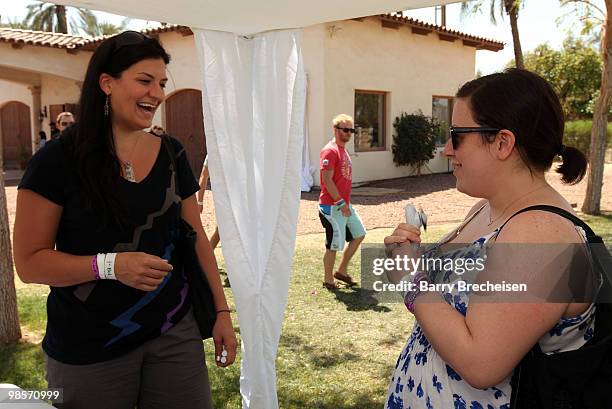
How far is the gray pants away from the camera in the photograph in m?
1.63

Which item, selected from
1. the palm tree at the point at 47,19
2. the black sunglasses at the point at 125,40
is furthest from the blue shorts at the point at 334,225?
the palm tree at the point at 47,19

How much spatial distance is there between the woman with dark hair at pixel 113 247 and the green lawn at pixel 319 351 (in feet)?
4.90

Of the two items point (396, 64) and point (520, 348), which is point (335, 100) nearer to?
point (396, 64)

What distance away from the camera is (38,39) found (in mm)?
14320

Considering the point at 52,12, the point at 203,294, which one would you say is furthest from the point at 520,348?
the point at 52,12

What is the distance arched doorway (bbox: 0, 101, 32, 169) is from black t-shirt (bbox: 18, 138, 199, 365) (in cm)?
2088

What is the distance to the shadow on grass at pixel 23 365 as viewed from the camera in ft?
11.0

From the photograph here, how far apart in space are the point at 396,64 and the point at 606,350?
45.9ft

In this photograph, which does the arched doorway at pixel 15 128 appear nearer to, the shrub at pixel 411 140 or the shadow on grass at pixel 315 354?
the shrub at pixel 411 140

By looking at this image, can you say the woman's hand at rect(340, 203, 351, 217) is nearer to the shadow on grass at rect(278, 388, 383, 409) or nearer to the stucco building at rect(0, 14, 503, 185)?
Result: the shadow on grass at rect(278, 388, 383, 409)

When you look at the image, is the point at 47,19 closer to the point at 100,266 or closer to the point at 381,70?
the point at 381,70

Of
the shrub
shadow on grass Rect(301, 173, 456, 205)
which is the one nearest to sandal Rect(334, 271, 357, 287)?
shadow on grass Rect(301, 173, 456, 205)

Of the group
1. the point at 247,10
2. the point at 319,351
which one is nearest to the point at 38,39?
the point at 319,351

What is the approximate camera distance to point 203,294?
1.87 m
